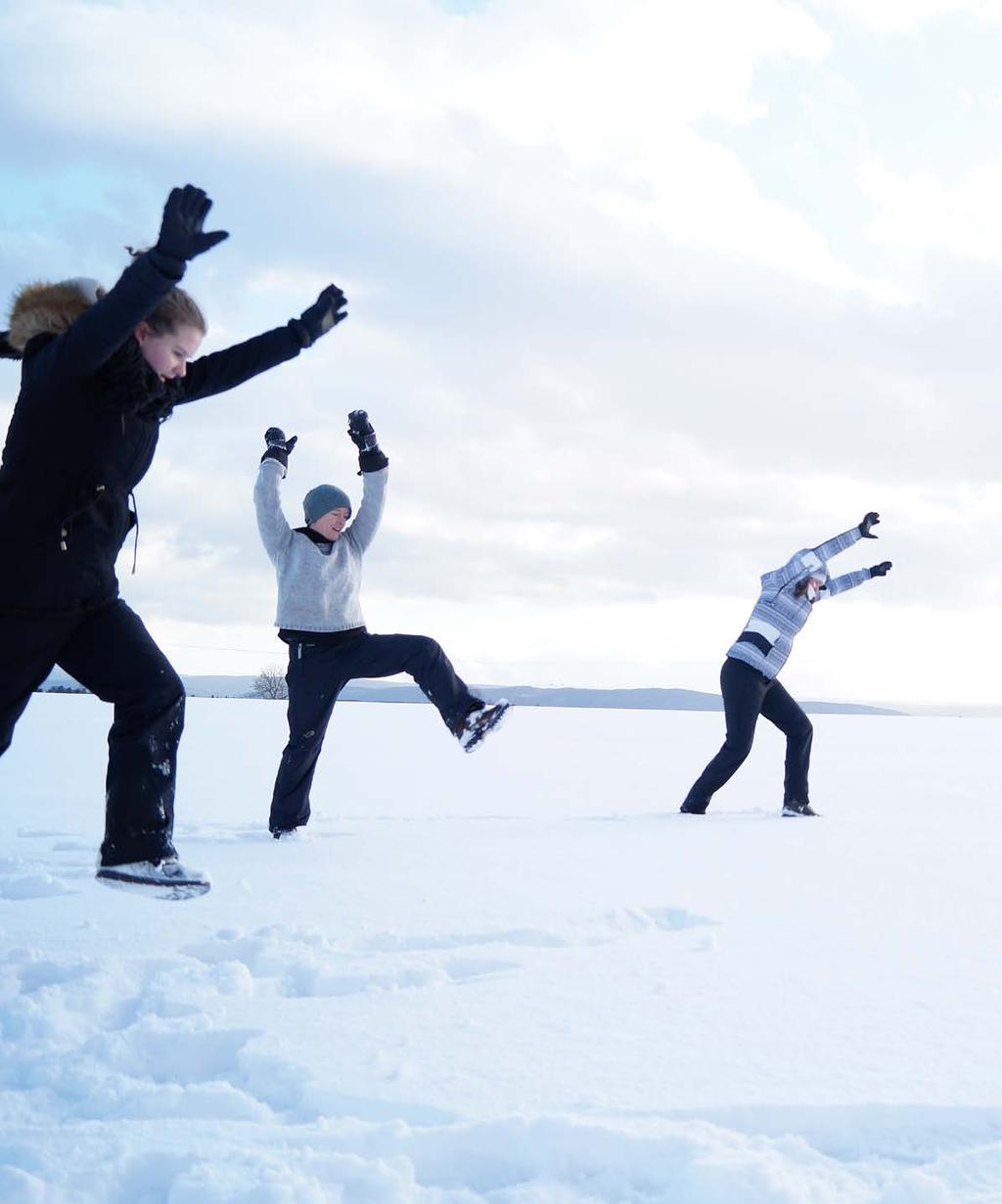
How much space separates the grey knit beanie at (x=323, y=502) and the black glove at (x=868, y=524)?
335cm

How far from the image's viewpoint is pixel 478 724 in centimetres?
477

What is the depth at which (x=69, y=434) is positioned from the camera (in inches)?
101

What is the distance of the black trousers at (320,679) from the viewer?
4910 millimetres

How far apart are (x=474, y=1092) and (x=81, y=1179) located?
63cm

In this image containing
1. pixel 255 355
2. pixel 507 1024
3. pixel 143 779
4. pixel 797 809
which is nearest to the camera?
pixel 507 1024

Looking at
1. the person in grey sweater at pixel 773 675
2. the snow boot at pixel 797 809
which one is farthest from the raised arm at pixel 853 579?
the snow boot at pixel 797 809

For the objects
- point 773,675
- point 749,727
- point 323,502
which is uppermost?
point 323,502


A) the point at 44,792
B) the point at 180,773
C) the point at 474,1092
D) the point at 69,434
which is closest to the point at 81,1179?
the point at 474,1092

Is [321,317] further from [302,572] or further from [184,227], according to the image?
[302,572]

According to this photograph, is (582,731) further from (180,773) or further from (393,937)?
(393,937)

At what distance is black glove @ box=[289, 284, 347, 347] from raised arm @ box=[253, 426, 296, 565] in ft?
6.28

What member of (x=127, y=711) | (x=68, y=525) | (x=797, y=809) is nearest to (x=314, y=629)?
(x=127, y=711)

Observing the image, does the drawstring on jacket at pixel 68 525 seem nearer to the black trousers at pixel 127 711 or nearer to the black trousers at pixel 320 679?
the black trousers at pixel 127 711

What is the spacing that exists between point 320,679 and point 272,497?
87 centimetres
